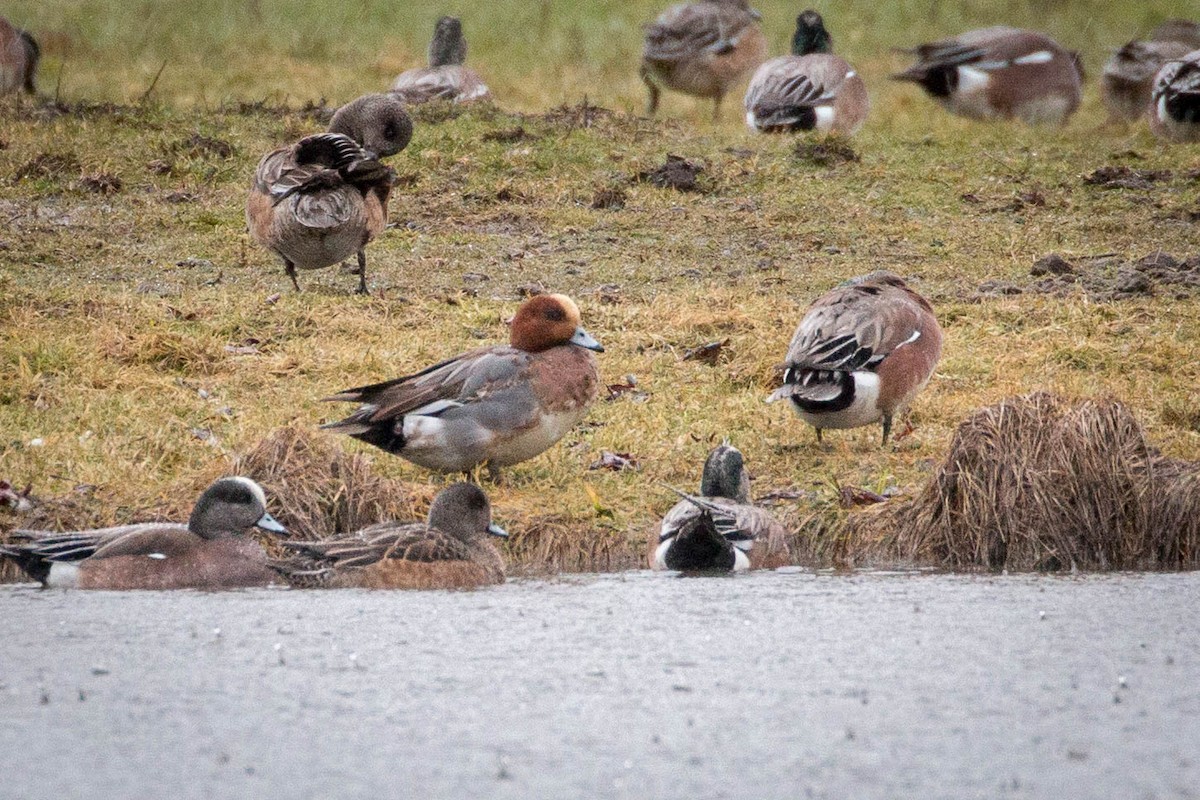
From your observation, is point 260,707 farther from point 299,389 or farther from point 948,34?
point 948,34

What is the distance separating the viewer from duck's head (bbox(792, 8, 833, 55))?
59.7 ft

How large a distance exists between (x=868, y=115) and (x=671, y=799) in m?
13.7

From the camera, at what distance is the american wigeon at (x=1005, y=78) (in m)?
18.1

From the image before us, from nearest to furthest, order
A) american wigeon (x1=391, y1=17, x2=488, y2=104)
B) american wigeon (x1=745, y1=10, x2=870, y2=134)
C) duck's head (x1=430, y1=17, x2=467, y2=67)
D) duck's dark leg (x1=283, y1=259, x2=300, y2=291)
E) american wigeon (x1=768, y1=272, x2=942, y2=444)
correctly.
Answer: american wigeon (x1=768, y1=272, x2=942, y2=444) < duck's dark leg (x1=283, y1=259, x2=300, y2=291) < american wigeon (x1=745, y1=10, x2=870, y2=134) < american wigeon (x1=391, y1=17, x2=488, y2=104) < duck's head (x1=430, y1=17, x2=467, y2=67)

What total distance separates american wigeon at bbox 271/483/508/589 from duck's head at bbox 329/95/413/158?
602cm

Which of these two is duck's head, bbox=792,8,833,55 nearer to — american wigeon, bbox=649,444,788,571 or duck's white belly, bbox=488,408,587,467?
duck's white belly, bbox=488,408,587,467

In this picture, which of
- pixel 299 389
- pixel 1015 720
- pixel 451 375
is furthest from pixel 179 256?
pixel 1015 720

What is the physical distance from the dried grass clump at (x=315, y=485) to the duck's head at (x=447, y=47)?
429 inches

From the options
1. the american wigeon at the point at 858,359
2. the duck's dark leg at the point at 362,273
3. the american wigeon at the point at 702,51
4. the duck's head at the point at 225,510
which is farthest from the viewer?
the american wigeon at the point at 702,51

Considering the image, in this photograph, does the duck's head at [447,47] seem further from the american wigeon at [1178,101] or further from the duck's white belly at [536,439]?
the duck's white belly at [536,439]

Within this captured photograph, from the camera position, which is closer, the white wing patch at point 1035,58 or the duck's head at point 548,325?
the duck's head at point 548,325

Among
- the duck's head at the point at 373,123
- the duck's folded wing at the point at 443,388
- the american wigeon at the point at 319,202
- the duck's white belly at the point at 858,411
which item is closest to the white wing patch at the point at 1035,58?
the duck's head at the point at 373,123

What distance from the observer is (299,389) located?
966cm

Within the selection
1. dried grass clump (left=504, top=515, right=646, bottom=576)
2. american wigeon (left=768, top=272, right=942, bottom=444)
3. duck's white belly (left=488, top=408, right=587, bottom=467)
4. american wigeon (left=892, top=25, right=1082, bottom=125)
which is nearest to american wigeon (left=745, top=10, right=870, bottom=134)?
american wigeon (left=892, top=25, right=1082, bottom=125)
